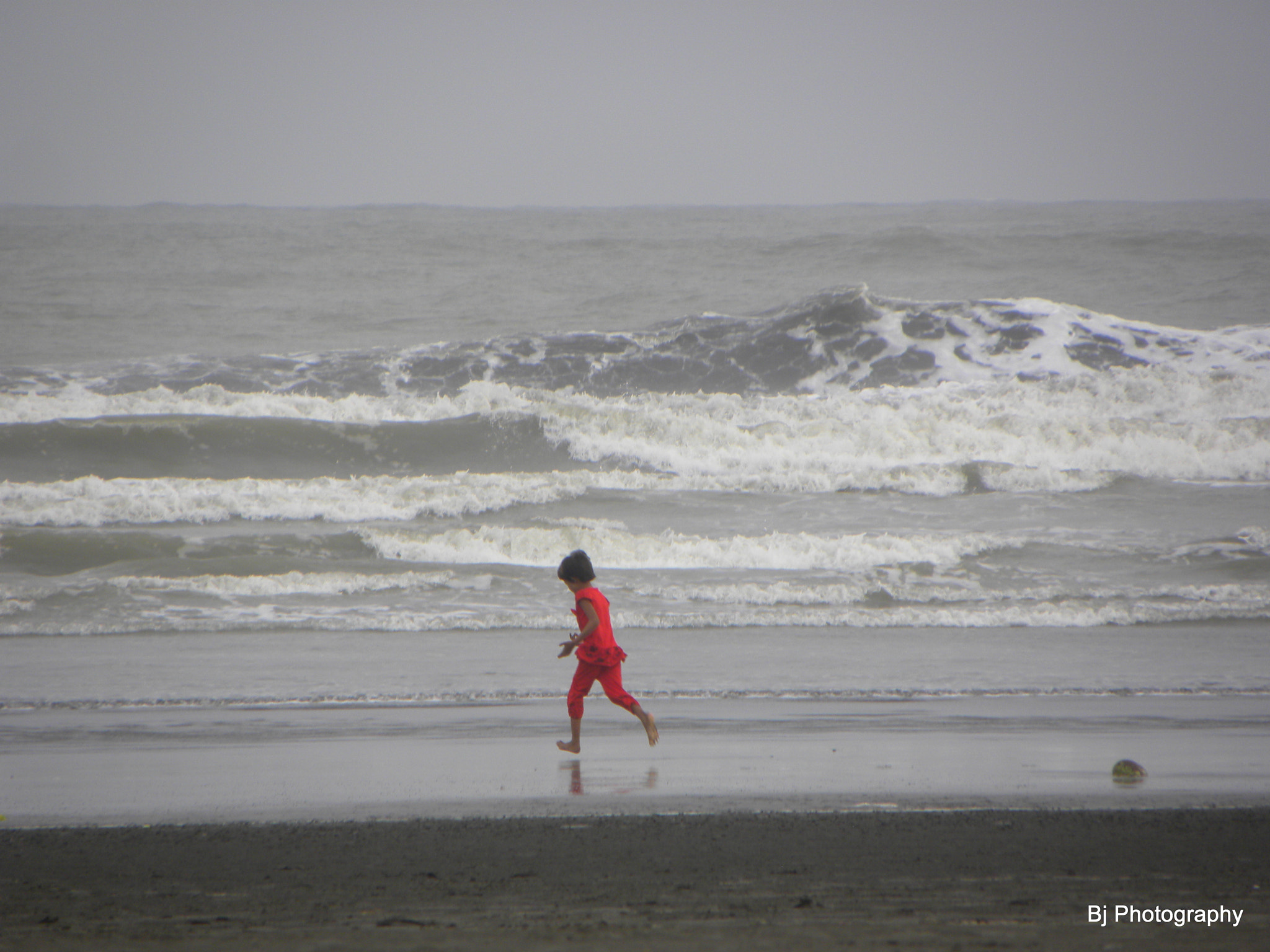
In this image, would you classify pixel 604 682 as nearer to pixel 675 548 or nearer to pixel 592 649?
pixel 592 649

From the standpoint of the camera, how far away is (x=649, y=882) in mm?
2889

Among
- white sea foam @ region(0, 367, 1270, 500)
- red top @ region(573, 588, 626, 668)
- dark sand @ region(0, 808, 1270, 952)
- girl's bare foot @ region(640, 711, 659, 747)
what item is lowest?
dark sand @ region(0, 808, 1270, 952)

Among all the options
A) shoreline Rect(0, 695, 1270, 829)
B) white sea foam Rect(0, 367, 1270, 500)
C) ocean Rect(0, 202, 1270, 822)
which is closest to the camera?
shoreline Rect(0, 695, 1270, 829)

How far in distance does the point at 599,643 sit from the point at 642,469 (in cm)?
1111

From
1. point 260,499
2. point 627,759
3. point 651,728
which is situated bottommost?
point 627,759

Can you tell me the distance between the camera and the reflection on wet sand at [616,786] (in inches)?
161

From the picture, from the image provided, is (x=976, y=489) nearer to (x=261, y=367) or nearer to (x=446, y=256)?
(x=261, y=367)

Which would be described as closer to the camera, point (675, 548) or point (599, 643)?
point (599, 643)

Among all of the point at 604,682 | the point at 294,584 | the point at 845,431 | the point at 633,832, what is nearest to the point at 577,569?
the point at 604,682

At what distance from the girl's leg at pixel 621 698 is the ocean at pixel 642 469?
130 centimetres

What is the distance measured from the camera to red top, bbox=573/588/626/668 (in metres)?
4.96

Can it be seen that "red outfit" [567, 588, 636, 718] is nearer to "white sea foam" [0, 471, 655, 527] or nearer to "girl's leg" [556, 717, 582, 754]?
"girl's leg" [556, 717, 582, 754]

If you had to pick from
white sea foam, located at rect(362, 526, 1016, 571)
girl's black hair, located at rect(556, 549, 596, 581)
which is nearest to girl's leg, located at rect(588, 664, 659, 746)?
girl's black hair, located at rect(556, 549, 596, 581)

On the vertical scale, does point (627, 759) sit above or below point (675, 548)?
below
